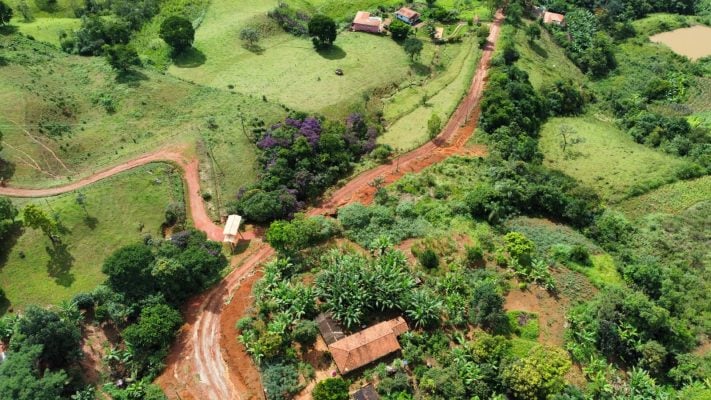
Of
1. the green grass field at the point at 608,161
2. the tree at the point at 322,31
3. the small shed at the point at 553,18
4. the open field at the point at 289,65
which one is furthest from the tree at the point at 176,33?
the small shed at the point at 553,18

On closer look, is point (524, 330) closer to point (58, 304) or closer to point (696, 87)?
point (58, 304)

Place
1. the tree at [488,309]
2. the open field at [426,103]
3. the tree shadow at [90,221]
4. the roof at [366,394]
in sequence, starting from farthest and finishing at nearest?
the open field at [426,103] → the tree shadow at [90,221] → the tree at [488,309] → the roof at [366,394]

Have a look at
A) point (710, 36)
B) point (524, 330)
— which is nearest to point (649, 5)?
point (710, 36)

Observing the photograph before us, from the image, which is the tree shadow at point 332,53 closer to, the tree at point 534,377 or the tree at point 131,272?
the tree at point 131,272

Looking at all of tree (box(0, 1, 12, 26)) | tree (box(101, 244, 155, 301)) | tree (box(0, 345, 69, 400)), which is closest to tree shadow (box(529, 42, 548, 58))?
tree (box(101, 244, 155, 301))

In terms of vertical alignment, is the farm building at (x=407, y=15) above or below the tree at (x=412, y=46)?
above

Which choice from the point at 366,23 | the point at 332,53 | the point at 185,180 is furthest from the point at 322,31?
the point at 185,180

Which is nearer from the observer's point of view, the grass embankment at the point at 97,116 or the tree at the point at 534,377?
the tree at the point at 534,377
